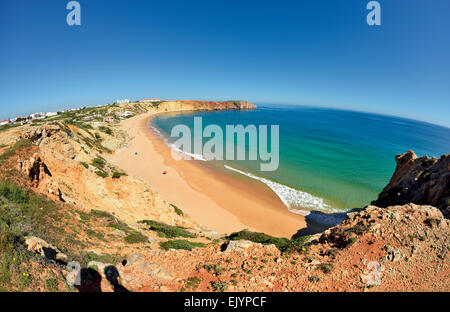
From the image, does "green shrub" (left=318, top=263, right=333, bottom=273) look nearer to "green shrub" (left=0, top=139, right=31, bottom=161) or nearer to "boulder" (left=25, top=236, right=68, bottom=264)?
"boulder" (left=25, top=236, right=68, bottom=264)

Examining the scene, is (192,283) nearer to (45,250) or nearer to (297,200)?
(45,250)

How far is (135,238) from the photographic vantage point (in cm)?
1069

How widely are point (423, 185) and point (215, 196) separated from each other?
68.0 feet

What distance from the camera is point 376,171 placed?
37.0m

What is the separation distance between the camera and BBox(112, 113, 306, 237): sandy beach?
20203 mm

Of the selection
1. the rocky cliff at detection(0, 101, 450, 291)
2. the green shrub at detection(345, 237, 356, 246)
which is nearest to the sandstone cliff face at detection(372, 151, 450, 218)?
the rocky cliff at detection(0, 101, 450, 291)

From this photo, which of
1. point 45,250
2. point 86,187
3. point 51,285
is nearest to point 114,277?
point 51,285

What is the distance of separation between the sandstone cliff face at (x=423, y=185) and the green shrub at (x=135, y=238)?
17692 mm

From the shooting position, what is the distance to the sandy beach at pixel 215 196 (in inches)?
795

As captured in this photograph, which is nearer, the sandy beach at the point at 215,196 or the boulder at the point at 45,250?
the boulder at the point at 45,250

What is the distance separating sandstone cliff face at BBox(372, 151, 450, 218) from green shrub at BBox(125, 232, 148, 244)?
1769 cm

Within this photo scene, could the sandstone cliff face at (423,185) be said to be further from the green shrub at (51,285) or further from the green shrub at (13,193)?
the green shrub at (13,193)

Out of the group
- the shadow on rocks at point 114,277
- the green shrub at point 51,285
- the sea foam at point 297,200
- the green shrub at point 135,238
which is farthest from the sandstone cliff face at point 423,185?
the green shrub at point 51,285

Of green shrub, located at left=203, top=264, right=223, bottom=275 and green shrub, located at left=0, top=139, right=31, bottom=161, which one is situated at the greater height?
green shrub, located at left=0, top=139, right=31, bottom=161
